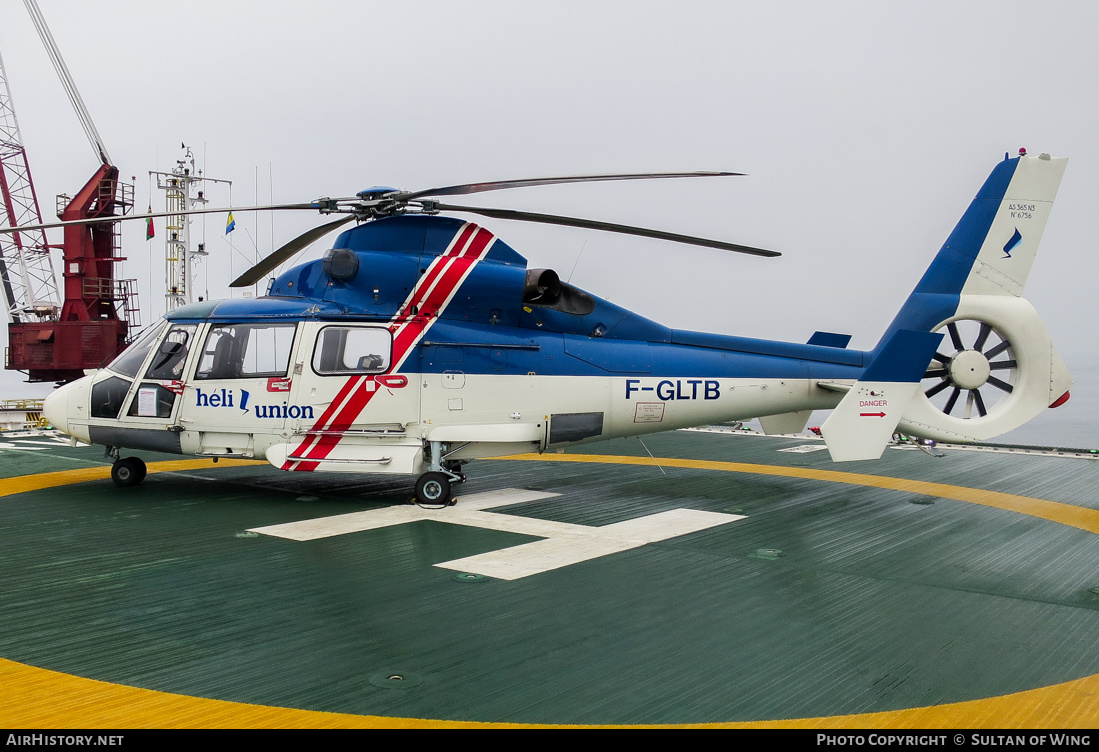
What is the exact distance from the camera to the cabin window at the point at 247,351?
29.9 feet

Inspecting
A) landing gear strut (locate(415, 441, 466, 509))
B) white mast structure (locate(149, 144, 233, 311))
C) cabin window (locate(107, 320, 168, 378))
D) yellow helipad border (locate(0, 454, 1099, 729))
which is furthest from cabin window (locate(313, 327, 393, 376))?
white mast structure (locate(149, 144, 233, 311))

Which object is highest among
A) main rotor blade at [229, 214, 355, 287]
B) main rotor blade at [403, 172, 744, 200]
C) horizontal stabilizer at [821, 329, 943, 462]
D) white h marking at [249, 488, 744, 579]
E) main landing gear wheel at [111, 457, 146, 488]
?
main rotor blade at [403, 172, 744, 200]

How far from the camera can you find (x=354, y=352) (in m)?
8.96

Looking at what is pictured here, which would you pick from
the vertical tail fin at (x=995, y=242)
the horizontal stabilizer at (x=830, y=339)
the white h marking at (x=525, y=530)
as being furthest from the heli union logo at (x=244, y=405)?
the vertical tail fin at (x=995, y=242)

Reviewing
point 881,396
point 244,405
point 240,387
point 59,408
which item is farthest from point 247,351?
point 881,396

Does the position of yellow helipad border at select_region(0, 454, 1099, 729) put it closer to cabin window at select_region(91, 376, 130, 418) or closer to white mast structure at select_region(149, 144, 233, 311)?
cabin window at select_region(91, 376, 130, 418)

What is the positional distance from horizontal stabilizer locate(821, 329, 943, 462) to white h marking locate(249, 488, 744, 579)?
1.49 m

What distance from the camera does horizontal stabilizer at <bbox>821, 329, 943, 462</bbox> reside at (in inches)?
333

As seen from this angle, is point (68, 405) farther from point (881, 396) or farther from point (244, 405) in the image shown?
point (881, 396)

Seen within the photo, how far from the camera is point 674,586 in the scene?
19.0 feet

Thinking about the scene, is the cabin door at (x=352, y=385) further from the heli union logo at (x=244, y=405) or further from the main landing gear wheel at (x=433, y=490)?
the main landing gear wheel at (x=433, y=490)

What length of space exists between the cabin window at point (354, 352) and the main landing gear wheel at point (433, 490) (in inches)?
54.9
